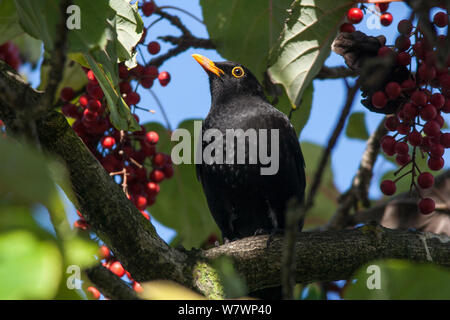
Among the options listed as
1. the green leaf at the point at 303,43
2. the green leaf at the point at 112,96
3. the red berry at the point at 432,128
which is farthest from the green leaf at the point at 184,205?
the red berry at the point at 432,128

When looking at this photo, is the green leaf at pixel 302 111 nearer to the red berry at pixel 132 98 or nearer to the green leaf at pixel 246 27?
the green leaf at pixel 246 27

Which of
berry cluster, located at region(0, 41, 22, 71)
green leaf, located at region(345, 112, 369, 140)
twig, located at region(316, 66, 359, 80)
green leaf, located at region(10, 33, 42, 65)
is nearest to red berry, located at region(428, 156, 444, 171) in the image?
twig, located at region(316, 66, 359, 80)

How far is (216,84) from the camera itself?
174 inches

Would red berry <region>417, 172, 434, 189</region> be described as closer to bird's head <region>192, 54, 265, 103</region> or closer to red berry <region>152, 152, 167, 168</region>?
red berry <region>152, 152, 167, 168</region>

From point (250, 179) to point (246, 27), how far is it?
102 centimetres

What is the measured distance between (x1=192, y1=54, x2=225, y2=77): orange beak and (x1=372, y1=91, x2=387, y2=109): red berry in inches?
80.0

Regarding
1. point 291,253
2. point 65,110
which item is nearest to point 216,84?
point 65,110

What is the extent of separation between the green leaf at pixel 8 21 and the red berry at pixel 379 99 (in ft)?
6.09

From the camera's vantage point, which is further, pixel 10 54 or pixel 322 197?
pixel 322 197

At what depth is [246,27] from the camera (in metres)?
Result: 3.21

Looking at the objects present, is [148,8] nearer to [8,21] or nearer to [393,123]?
[8,21]

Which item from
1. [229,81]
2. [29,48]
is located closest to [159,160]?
[229,81]

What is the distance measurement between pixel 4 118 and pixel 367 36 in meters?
1.75

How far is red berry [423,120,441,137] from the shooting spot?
2555 millimetres
